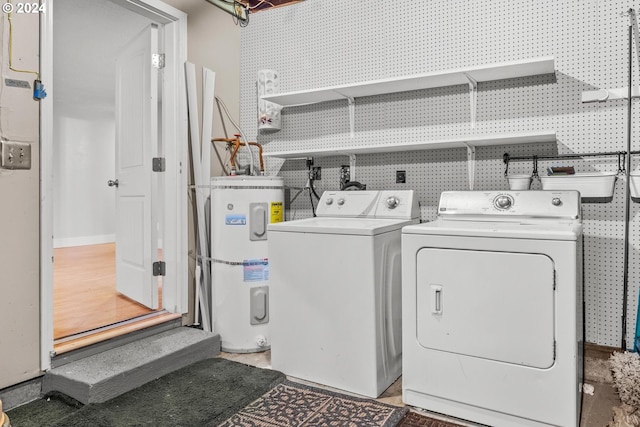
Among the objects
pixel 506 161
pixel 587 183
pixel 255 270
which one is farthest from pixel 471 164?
pixel 255 270

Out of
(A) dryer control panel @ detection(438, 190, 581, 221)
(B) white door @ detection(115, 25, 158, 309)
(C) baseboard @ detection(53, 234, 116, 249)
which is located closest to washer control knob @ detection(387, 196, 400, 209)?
(A) dryer control panel @ detection(438, 190, 581, 221)

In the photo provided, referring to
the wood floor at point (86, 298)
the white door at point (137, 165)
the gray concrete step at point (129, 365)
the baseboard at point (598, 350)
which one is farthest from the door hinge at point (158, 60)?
the baseboard at point (598, 350)

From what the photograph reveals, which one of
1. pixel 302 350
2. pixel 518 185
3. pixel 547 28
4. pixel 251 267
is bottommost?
pixel 302 350

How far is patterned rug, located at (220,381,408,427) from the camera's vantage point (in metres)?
1.87

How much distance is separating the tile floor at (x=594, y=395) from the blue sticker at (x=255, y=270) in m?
0.51

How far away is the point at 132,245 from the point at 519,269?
276 centimetres

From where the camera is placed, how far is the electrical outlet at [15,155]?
1.98 meters

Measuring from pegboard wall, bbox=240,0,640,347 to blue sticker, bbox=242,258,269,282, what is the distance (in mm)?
627

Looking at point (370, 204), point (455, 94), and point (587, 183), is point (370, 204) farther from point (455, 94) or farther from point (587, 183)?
point (587, 183)

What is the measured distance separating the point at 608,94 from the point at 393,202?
1.29 metres

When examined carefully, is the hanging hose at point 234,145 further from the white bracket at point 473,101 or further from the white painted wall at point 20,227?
the white bracket at point 473,101

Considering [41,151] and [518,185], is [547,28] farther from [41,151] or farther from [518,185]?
[41,151]

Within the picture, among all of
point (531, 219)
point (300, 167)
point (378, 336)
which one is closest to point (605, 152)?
point (531, 219)

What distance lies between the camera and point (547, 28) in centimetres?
246
